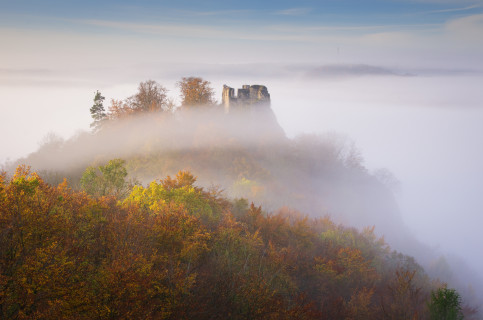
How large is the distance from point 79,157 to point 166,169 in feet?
62.8

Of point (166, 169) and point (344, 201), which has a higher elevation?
point (166, 169)

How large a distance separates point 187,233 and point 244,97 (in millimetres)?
58378

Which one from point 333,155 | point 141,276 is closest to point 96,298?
point 141,276

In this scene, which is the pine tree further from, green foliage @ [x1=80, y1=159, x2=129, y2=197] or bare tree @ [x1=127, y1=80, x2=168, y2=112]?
green foliage @ [x1=80, y1=159, x2=129, y2=197]

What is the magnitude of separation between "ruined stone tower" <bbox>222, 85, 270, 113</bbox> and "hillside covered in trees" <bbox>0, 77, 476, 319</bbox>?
1.61 meters

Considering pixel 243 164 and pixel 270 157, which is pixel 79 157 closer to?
pixel 243 164

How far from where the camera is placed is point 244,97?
245 ft

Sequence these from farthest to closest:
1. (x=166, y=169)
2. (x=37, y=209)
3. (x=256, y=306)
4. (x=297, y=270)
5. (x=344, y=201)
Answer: (x=344, y=201) → (x=166, y=169) → (x=297, y=270) → (x=256, y=306) → (x=37, y=209)

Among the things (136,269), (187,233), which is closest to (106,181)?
(187,233)

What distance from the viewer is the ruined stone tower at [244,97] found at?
73.3 metres

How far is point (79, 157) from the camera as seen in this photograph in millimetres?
64938

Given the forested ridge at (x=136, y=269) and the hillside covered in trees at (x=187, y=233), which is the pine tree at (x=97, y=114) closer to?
Result: the hillside covered in trees at (x=187, y=233)

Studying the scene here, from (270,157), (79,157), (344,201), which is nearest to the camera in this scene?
(79,157)

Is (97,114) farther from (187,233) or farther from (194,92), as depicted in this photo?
(187,233)
